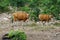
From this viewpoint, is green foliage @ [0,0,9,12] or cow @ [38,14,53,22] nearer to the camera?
cow @ [38,14,53,22]

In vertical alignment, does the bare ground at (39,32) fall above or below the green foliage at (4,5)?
below

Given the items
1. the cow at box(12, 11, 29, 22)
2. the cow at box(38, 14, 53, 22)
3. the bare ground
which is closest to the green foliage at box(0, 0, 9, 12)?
the cow at box(12, 11, 29, 22)

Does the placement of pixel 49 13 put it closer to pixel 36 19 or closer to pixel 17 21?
pixel 36 19

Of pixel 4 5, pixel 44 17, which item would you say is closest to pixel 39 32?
pixel 44 17

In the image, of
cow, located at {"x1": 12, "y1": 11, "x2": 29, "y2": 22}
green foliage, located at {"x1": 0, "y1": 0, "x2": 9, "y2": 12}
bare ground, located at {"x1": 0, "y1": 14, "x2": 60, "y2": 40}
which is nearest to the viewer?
bare ground, located at {"x1": 0, "y1": 14, "x2": 60, "y2": 40}

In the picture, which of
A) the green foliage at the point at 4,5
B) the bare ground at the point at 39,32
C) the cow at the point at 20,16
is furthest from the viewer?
the green foliage at the point at 4,5

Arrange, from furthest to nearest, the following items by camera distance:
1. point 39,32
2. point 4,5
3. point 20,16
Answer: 1. point 4,5
2. point 20,16
3. point 39,32

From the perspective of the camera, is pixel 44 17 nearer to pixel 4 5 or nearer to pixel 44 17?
pixel 44 17

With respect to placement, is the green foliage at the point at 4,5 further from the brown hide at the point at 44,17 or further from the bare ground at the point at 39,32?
the bare ground at the point at 39,32

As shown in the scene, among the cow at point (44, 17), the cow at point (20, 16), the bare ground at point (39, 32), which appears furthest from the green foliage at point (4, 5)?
the bare ground at point (39, 32)

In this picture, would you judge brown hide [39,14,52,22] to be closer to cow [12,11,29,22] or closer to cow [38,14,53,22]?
cow [38,14,53,22]

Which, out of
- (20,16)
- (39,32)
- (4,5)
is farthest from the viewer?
(4,5)

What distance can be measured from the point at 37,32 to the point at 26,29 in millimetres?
837

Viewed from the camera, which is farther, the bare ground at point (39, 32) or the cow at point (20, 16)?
the cow at point (20, 16)
